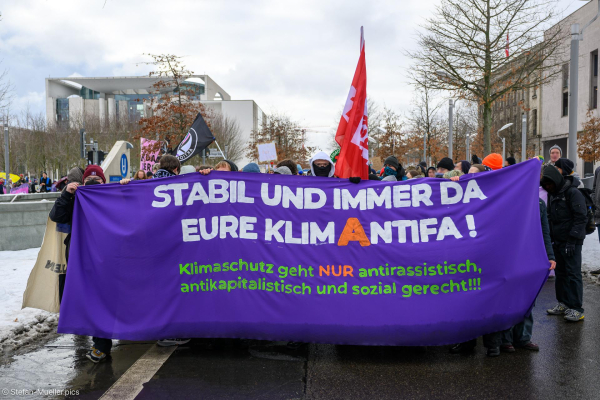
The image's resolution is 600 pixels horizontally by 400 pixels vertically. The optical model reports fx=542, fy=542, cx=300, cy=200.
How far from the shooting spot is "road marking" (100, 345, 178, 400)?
13.4 feet

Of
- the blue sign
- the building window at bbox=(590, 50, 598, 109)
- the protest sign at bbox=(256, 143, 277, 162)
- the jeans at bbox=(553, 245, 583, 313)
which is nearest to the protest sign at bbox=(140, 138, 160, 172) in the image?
the blue sign

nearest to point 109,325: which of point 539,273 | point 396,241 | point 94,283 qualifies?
point 94,283

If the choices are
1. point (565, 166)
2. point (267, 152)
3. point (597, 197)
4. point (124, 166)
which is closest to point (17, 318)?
point (565, 166)

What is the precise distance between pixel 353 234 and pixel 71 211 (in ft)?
8.95

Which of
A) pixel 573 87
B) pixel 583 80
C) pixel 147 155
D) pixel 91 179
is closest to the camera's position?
pixel 91 179

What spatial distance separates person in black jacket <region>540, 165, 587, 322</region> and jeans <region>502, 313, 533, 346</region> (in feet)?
4.12

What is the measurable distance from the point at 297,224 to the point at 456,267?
149 cm

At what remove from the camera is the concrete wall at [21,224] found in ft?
38.5

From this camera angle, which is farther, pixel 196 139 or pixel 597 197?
pixel 196 139

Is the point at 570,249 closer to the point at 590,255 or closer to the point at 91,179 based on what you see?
the point at 590,255

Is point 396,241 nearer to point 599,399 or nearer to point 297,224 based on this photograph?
point 297,224

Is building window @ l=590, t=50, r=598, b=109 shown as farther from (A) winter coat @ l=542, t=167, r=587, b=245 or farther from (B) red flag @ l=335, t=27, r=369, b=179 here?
(B) red flag @ l=335, t=27, r=369, b=179

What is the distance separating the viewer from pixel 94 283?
4.99 meters

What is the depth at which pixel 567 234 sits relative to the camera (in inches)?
240
